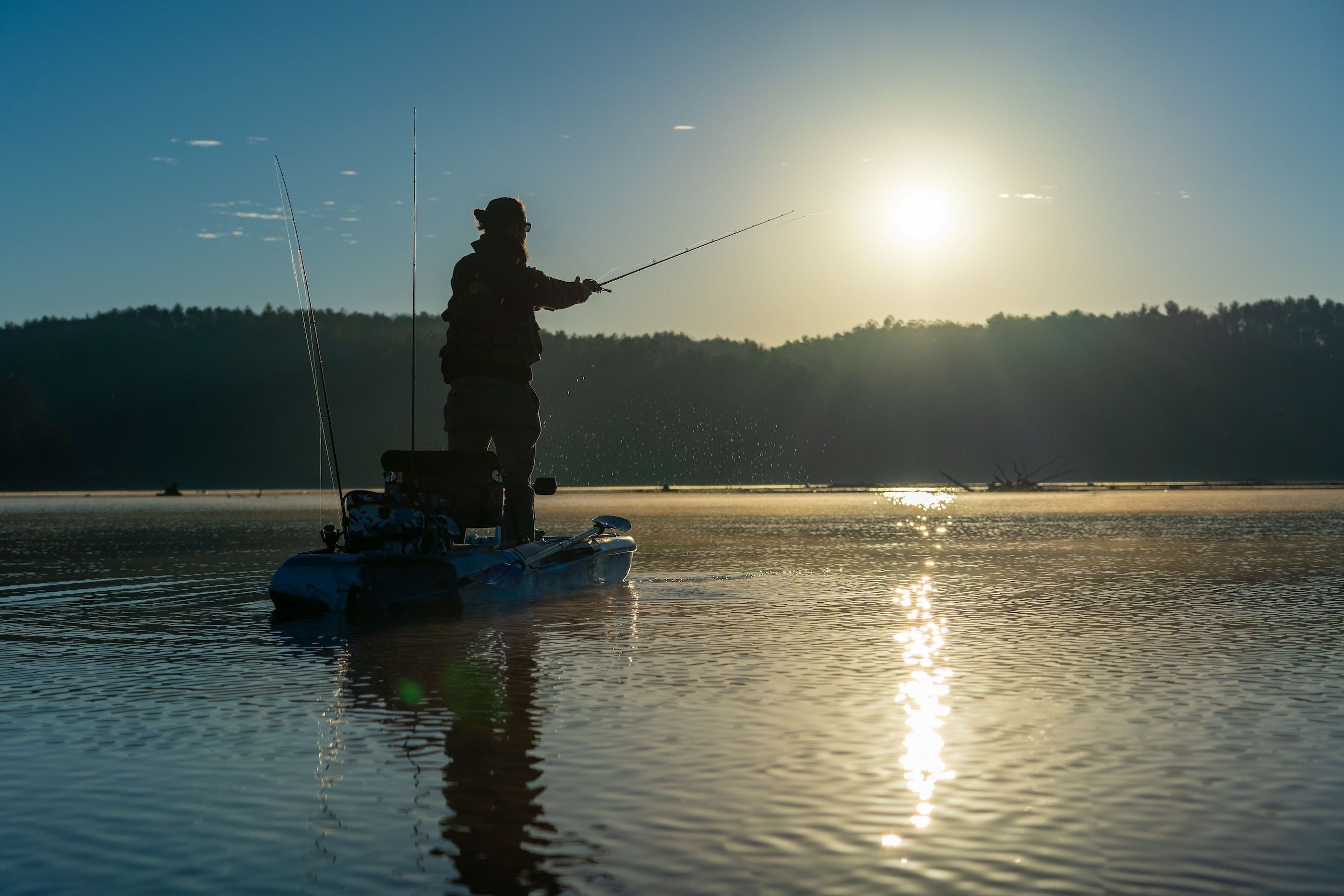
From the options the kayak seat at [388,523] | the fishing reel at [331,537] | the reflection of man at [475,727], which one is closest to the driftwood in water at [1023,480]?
the fishing reel at [331,537]

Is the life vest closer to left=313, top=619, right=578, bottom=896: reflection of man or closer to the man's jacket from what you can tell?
the man's jacket

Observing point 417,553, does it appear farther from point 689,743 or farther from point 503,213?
point 689,743

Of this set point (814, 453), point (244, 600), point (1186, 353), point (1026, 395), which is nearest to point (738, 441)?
point (814, 453)

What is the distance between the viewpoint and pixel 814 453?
617 ft

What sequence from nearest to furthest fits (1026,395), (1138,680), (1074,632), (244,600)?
(1138,680) → (1074,632) → (244,600) → (1026,395)

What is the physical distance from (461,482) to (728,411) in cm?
18508

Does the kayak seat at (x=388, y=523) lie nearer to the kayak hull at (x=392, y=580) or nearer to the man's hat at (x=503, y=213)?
the kayak hull at (x=392, y=580)

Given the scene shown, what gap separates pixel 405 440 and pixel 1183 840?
17618 centimetres

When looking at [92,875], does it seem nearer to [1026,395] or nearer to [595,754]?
[595,754]

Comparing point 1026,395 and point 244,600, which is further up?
point 1026,395

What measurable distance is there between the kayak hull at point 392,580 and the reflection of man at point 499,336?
1.07 m

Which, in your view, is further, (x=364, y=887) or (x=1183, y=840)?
(x=1183, y=840)

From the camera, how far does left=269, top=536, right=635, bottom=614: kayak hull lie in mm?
12211

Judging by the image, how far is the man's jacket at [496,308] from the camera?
46.2 ft
